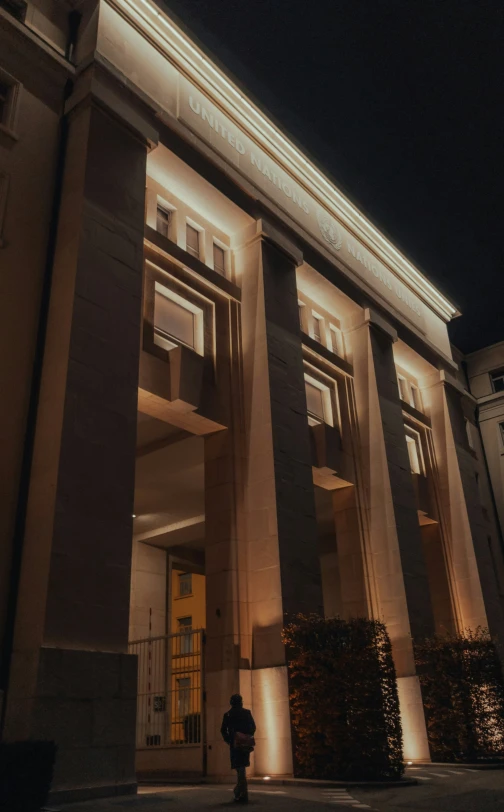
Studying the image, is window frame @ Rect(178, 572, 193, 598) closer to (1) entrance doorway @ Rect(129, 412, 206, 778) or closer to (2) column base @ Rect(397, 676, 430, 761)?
(1) entrance doorway @ Rect(129, 412, 206, 778)

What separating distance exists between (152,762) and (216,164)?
54.7ft

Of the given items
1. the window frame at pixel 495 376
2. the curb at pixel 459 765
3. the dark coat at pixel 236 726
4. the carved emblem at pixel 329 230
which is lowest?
the curb at pixel 459 765

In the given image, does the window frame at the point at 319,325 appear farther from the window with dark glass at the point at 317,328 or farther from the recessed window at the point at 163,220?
the recessed window at the point at 163,220

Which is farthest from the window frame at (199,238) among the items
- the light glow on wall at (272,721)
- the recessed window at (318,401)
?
the light glow on wall at (272,721)

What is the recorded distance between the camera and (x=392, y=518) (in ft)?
72.9

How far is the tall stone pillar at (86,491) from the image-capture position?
11.0 m

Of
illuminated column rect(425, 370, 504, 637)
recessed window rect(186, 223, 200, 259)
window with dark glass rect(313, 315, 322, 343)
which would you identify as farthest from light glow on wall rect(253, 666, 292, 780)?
window with dark glass rect(313, 315, 322, 343)

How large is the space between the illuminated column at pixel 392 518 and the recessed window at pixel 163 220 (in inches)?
360

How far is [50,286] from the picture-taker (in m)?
14.7

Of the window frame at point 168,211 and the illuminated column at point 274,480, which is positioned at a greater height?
the window frame at point 168,211

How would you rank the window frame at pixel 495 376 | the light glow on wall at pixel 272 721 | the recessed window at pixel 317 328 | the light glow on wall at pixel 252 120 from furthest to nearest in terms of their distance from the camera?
the window frame at pixel 495 376 < the recessed window at pixel 317 328 < the light glow on wall at pixel 252 120 < the light glow on wall at pixel 272 721

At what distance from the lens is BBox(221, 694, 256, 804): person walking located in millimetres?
10367

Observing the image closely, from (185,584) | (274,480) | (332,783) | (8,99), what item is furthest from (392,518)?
(8,99)

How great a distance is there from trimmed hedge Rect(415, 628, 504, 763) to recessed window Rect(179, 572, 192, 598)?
1388cm
